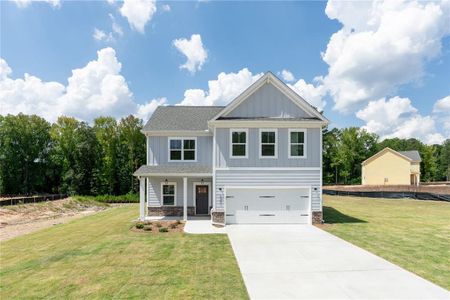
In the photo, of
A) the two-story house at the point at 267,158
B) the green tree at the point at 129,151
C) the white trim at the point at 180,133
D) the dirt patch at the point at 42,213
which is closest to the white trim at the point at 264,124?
the two-story house at the point at 267,158

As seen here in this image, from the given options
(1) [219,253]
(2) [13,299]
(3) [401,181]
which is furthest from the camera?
(3) [401,181]

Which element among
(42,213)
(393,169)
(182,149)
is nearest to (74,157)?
(42,213)

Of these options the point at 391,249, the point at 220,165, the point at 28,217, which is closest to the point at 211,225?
the point at 220,165

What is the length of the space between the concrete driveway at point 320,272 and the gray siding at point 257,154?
13.7 ft

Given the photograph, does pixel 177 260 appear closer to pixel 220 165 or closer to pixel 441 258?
pixel 220 165

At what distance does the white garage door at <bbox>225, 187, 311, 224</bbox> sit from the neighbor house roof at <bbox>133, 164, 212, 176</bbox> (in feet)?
7.00

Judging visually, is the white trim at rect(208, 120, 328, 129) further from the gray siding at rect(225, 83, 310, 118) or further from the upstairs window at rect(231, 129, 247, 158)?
the gray siding at rect(225, 83, 310, 118)

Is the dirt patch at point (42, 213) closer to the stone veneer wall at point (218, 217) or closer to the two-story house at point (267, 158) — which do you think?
the two-story house at point (267, 158)

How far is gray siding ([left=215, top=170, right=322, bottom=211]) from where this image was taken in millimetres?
13648

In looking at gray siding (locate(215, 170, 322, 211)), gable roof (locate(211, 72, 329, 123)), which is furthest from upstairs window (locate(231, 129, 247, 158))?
gable roof (locate(211, 72, 329, 123))

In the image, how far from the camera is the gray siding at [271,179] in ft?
44.8

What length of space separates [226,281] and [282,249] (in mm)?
3553

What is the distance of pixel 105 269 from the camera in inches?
289

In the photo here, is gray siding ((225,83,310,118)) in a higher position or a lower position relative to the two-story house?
higher
